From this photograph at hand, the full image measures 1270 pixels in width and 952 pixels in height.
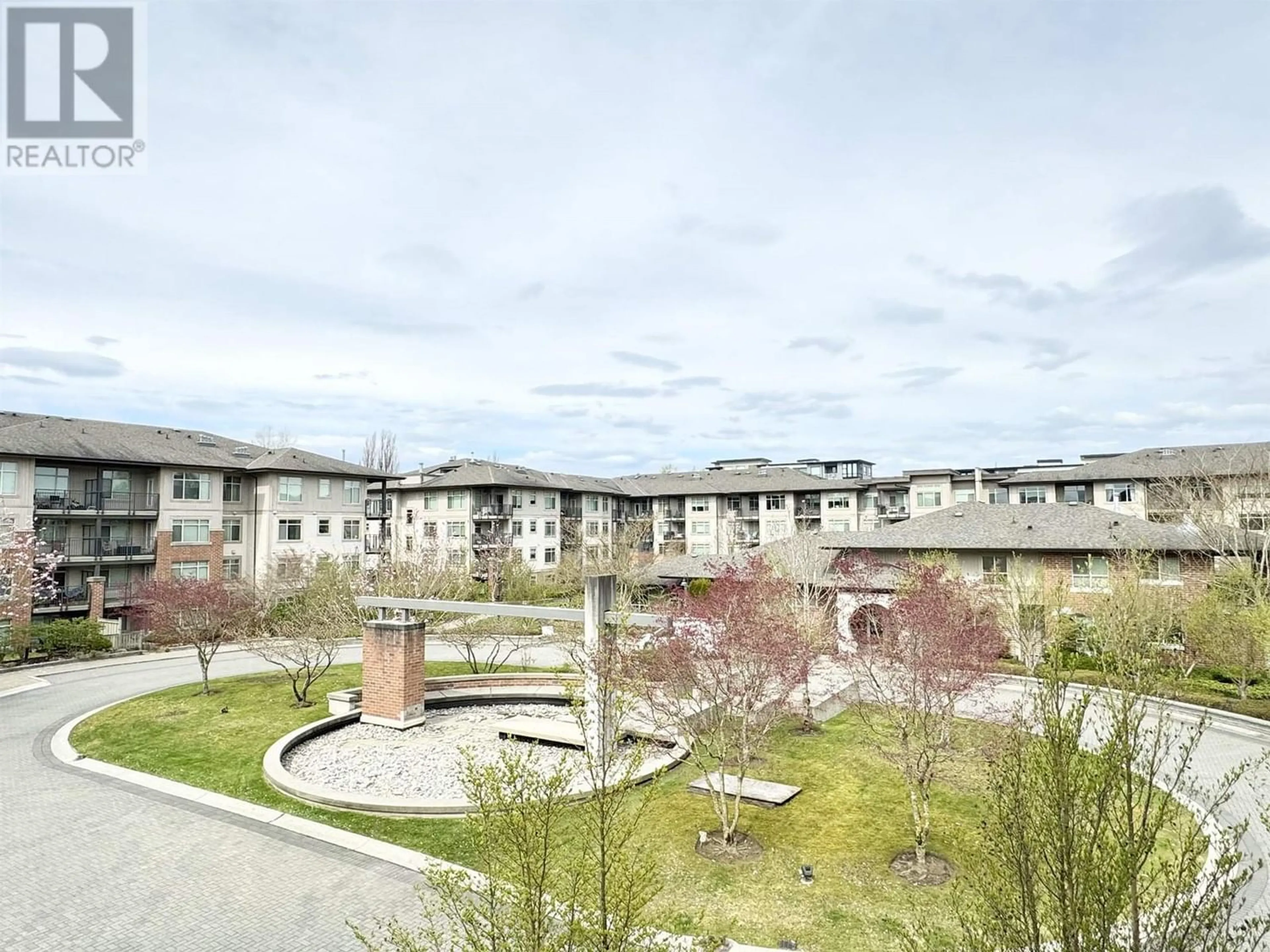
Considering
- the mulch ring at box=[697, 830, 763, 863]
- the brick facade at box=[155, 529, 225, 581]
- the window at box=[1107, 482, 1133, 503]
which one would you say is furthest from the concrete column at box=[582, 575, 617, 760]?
the window at box=[1107, 482, 1133, 503]

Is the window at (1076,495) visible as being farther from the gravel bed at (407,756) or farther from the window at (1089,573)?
the gravel bed at (407,756)

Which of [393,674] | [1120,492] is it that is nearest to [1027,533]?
[1120,492]

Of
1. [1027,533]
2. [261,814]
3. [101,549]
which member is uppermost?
[1027,533]

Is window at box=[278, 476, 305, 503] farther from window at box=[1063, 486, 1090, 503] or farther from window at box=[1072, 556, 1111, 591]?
window at box=[1063, 486, 1090, 503]

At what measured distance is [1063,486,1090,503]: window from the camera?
47.8m

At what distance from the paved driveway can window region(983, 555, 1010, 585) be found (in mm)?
15178

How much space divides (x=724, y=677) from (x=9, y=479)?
34.2 m

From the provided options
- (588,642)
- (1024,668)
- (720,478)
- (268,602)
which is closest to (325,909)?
(588,642)

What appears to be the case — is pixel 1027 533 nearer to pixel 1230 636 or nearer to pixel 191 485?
pixel 1230 636

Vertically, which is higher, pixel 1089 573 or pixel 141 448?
pixel 141 448

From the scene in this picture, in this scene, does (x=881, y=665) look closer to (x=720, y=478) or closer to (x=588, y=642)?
(x=588, y=642)

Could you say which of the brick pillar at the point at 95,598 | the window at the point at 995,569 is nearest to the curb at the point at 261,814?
the brick pillar at the point at 95,598

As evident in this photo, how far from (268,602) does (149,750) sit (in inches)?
→ 719

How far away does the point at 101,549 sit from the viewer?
33250 millimetres
